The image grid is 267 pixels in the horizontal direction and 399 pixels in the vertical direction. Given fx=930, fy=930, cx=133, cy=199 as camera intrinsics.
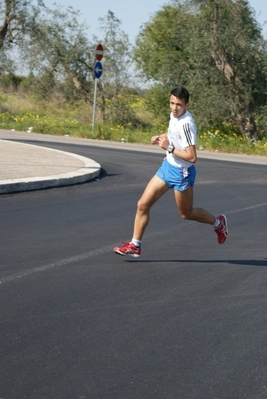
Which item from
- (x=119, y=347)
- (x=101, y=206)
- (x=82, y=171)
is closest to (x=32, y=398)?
(x=119, y=347)

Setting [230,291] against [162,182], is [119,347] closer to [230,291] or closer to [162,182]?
[230,291]

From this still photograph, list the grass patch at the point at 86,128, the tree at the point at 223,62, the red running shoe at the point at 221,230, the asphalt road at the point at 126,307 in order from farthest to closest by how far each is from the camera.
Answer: the tree at the point at 223,62, the grass patch at the point at 86,128, the red running shoe at the point at 221,230, the asphalt road at the point at 126,307

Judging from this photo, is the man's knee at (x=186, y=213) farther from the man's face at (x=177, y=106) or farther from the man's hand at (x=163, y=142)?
the man's face at (x=177, y=106)

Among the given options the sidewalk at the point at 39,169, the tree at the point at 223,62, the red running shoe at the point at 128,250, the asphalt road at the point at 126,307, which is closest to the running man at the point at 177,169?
the red running shoe at the point at 128,250

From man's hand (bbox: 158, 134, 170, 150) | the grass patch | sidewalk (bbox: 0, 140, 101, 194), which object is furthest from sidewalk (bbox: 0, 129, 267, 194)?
the grass patch

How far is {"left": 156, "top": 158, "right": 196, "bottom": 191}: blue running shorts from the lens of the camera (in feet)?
27.4

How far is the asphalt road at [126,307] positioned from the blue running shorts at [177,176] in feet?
2.39

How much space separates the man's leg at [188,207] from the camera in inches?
334

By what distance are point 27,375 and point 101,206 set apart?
7.94 meters

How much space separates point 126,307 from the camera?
6.57 m

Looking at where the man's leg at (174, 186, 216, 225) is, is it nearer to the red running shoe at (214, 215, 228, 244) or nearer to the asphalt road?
the red running shoe at (214, 215, 228, 244)

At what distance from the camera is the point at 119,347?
5500 millimetres

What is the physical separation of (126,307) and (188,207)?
2.22m

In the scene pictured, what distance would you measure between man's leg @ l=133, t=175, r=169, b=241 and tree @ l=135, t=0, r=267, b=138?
2526cm
